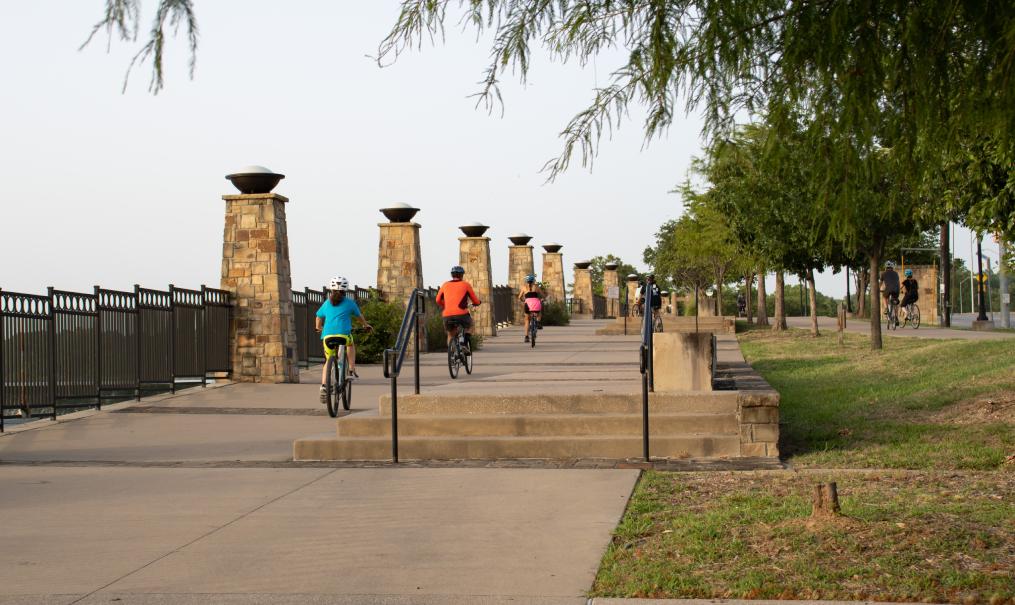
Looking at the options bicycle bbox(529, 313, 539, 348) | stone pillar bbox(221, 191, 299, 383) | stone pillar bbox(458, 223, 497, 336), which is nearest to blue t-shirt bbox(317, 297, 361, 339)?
stone pillar bbox(221, 191, 299, 383)

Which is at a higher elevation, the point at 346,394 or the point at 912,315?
the point at 912,315

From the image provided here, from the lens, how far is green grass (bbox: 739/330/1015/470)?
30.9 ft

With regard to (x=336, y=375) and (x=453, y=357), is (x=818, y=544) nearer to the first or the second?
(x=336, y=375)

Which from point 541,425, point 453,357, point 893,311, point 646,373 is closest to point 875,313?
point 453,357

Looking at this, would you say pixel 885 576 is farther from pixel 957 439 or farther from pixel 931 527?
pixel 957 439

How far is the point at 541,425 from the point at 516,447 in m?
0.51

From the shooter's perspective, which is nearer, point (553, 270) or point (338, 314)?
point (338, 314)

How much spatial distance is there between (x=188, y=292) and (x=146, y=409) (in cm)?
301

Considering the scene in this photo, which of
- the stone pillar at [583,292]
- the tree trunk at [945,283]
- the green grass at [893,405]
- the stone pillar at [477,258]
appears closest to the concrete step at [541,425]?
the green grass at [893,405]

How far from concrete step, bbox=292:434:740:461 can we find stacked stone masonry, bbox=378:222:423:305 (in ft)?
53.1

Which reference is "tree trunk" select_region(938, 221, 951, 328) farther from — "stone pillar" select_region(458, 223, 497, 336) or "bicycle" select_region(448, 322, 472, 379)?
"bicycle" select_region(448, 322, 472, 379)

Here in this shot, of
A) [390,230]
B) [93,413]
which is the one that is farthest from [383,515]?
[390,230]

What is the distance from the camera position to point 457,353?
17.5 m

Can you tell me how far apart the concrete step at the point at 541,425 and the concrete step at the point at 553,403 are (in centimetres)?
16
